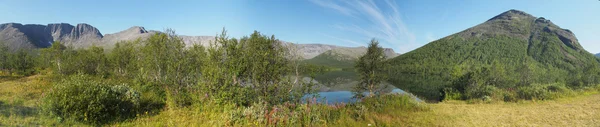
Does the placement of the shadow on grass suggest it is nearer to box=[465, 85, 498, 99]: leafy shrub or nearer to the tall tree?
the tall tree

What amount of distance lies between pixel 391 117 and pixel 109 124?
14.6m

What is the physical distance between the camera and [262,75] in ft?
46.6

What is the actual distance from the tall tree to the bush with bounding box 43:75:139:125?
1988 centimetres

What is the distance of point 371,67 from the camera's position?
25.4 metres

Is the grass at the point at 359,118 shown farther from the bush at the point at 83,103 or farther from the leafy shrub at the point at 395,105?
the bush at the point at 83,103

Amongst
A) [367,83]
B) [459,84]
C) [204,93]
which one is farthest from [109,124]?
[459,84]

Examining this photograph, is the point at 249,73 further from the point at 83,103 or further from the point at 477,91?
the point at 477,91

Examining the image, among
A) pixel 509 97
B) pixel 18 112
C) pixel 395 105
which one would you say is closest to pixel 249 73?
pixel 395 105

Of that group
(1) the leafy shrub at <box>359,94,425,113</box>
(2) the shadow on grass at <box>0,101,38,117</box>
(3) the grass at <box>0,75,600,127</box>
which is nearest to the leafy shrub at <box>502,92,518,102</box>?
(3) the grass at <box>0,75,600,127</box>

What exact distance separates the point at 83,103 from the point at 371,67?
2248cm

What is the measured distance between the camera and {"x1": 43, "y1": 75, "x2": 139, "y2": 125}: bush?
11.0 metres

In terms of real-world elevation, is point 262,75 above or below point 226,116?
above

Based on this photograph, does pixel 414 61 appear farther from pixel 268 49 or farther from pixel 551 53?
pixel 268 49

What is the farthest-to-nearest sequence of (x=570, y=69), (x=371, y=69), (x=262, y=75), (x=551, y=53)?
1. (x=551, y=53)
2. (x=570, y=69)
3. (x=371, y=69)
4. (x=262, y=75)
